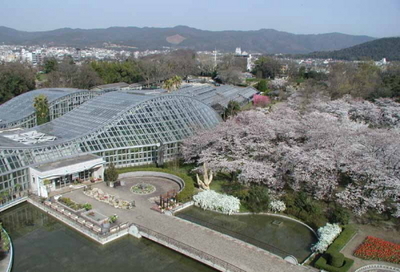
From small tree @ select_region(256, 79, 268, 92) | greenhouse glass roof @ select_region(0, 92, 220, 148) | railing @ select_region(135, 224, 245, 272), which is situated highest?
greenhouse glass roof @ select_region(0, 92, 220, 148)

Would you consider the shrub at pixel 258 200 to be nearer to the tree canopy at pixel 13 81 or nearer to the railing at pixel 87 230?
the railing at pixel 87 230

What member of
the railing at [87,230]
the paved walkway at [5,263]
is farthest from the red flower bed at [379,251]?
the paved walkway at [5,263]

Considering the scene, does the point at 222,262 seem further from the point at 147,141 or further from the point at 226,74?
the point at 226,74

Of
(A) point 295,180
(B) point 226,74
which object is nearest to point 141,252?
(A) point 295,180

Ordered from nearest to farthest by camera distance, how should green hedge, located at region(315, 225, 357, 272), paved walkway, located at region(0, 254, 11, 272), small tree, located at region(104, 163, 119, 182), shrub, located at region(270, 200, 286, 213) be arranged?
paved walkway, located at region(0, 254, 11, 272) → green hedge, located at region(315, 225, 357, 272) → shrub, located at region(270, 200, 286, 213) → small tree, located at region(104, 163, 119, 182)

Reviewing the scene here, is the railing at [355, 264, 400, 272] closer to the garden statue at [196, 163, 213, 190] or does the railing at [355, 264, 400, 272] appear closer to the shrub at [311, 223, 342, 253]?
the shrub at [311, 223, 342, 253]

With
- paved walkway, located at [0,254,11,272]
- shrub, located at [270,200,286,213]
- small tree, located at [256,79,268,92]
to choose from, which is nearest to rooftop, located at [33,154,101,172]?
paved walkway, located at [0,254,11,272]
